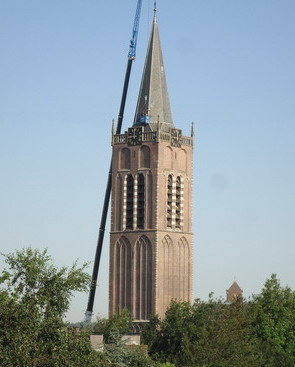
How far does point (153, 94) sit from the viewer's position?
140m

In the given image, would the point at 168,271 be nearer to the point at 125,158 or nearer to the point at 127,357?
the point at 125,158

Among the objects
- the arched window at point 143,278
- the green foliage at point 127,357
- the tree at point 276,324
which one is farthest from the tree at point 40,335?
the arched window at point 143,278

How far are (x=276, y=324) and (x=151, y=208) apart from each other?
88.6 feet

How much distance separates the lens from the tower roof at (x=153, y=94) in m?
140

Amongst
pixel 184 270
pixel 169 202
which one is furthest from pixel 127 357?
pixel 184 270

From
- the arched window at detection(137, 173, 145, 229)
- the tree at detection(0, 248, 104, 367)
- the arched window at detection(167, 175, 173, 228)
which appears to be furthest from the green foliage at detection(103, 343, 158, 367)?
the arched window at detection(167, 175, 173, 228)

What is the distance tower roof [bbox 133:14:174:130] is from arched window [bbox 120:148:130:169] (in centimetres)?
367

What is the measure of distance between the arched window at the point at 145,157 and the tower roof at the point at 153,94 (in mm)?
2629

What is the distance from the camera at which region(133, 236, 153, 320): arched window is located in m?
136

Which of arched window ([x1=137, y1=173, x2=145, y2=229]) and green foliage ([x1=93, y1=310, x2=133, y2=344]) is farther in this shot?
arched window ([x1=137, y1=173, x2=145, y2=229])

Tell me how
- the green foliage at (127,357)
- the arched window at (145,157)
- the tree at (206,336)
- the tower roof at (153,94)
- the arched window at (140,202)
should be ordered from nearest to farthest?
the green foliage at (127,357) < the tree at (206,336) < the arched window at (140,202) < the arched window at (145,157) < the tower roof at (153,94)

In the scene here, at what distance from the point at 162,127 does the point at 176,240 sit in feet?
44.6

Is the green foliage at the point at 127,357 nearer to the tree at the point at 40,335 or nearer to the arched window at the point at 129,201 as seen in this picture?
the tree at the point at 40,335

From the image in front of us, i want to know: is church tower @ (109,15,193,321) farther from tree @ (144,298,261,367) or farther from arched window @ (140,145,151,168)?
tree @ (144,298,261,367)
